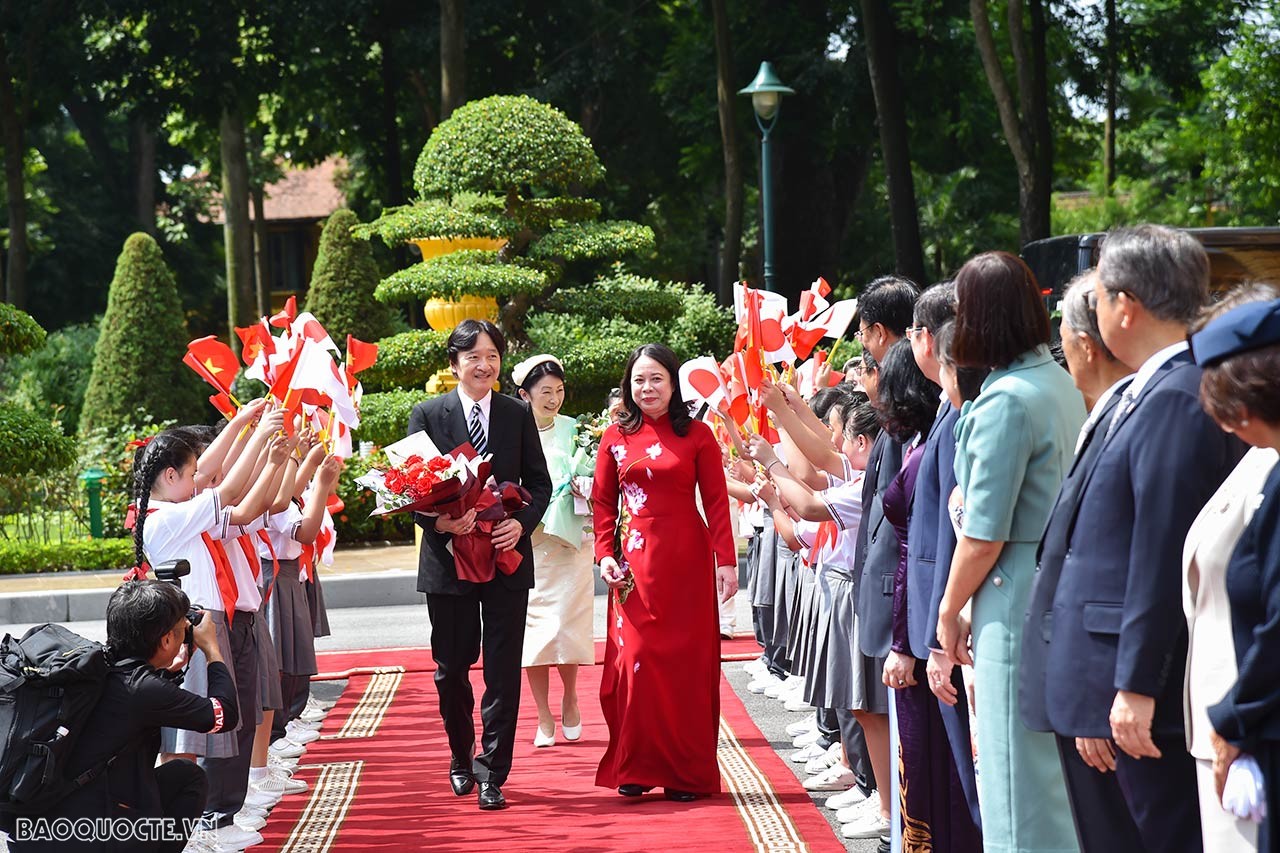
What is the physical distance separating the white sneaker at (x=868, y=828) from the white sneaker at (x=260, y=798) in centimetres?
244

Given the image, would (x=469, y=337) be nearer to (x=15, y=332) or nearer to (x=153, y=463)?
(x=153, y=463)

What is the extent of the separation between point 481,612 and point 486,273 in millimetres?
8492

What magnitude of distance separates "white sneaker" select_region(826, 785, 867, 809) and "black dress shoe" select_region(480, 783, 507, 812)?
1362 mm

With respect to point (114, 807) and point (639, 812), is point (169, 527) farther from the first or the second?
point (639, 812)

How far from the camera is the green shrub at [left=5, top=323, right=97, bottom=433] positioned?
89.7 ft

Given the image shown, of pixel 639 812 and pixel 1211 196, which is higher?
pixel 1211 196

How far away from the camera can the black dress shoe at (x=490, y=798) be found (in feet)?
21.2

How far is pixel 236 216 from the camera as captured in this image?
28688 millimetres

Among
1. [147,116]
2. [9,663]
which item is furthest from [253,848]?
[147,116]

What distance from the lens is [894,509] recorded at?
15.7 feet

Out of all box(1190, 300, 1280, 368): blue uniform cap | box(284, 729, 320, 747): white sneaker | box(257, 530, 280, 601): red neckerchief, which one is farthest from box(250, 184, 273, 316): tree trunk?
box(1190, 300, 1280, 368): blue uniform cap

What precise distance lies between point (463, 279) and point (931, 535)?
1097 centimetres

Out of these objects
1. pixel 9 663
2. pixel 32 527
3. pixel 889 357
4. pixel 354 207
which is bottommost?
pixel 32 527

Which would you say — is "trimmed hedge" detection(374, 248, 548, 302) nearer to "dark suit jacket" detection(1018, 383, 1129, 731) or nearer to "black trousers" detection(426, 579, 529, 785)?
"black trousers" detection(426, 579, 529, 785)
